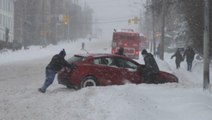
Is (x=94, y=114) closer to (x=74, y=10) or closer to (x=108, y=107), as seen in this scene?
(x=108, y=107)

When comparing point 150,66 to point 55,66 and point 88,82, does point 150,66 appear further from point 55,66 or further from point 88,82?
point 55,66

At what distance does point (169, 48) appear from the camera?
76.5 metres

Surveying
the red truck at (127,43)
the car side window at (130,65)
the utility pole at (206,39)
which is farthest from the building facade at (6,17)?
the utility pole at (206,39)

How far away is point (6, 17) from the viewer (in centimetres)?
9144

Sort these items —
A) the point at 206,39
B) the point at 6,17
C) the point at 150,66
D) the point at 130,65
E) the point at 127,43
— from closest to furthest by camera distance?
1. the point at 206,39
2. the point at 150,66
3. the point at 130,65
4. the point at 127,43
5. the point at 6,17

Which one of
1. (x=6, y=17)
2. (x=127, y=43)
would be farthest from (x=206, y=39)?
(x=6, y=17)

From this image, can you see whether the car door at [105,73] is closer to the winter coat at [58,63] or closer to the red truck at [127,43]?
the winter coat at [58,63]

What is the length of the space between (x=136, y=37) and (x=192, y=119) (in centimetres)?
3610

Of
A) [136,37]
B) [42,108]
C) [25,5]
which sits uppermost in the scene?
[25,5]

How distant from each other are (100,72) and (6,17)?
245 feet

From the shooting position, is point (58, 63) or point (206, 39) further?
point (58, 63)

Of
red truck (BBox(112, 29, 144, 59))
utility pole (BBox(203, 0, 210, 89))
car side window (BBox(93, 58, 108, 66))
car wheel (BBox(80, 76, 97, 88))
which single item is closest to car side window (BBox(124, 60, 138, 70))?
car side window (BBox(93, 58, 108, 66))

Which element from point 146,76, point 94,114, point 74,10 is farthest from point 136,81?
point 74,10

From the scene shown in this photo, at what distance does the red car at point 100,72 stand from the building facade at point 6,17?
67.2 metres
